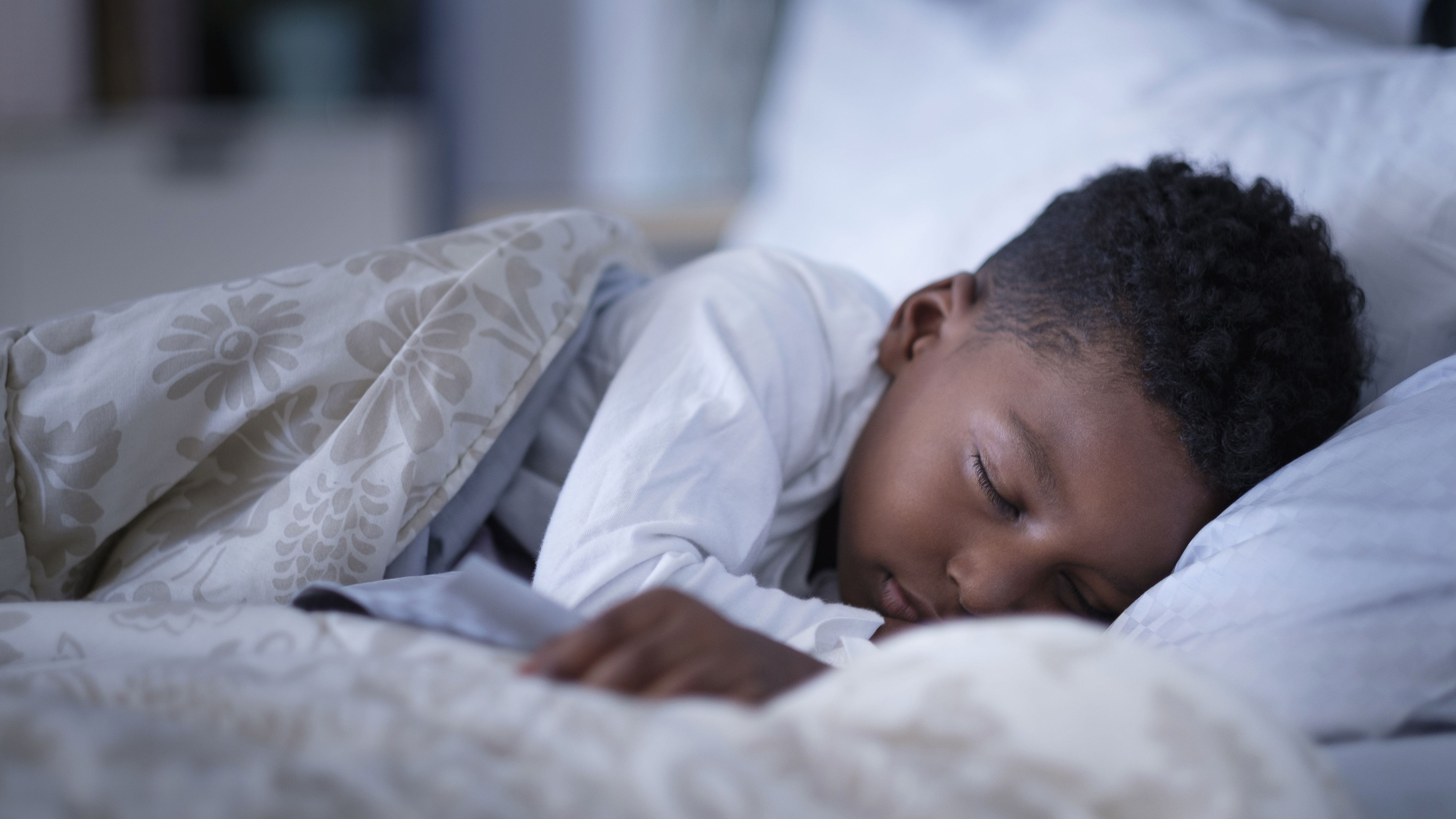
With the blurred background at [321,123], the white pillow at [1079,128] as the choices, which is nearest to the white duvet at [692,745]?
the white pillow at [1079,128]

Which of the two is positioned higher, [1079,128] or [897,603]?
[1079,128]

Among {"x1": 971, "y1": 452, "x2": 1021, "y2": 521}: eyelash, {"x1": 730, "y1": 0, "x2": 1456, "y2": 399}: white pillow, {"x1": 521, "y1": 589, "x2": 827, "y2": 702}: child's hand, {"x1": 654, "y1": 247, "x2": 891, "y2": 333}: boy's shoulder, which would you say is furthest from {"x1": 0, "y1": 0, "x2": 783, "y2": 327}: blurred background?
{"x1": 521, "y1": 589, "x2": 827, "y2": 702}: child's hand

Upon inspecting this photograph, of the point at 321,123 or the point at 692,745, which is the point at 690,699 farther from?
the point at 321,123

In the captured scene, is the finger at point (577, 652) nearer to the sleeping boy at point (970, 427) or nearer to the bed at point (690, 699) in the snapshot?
the bed at point (690, 699)

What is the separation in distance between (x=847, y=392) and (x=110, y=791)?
1.82 ft

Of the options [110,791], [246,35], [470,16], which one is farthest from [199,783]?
[246,35]

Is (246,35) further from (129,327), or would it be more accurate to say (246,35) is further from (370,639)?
(370,639)

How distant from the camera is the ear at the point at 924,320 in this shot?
0.74m

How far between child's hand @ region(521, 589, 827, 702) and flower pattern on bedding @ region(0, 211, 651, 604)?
25cm

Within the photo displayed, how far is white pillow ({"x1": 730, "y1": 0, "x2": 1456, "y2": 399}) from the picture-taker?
688mm

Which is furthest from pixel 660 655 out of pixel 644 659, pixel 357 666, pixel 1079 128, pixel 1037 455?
pixel 1079 128

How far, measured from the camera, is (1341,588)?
47 centimetres

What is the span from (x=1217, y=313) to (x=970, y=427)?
18 centimetres

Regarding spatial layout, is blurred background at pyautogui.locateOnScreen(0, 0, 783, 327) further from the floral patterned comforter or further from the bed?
the floral patterned comforter
